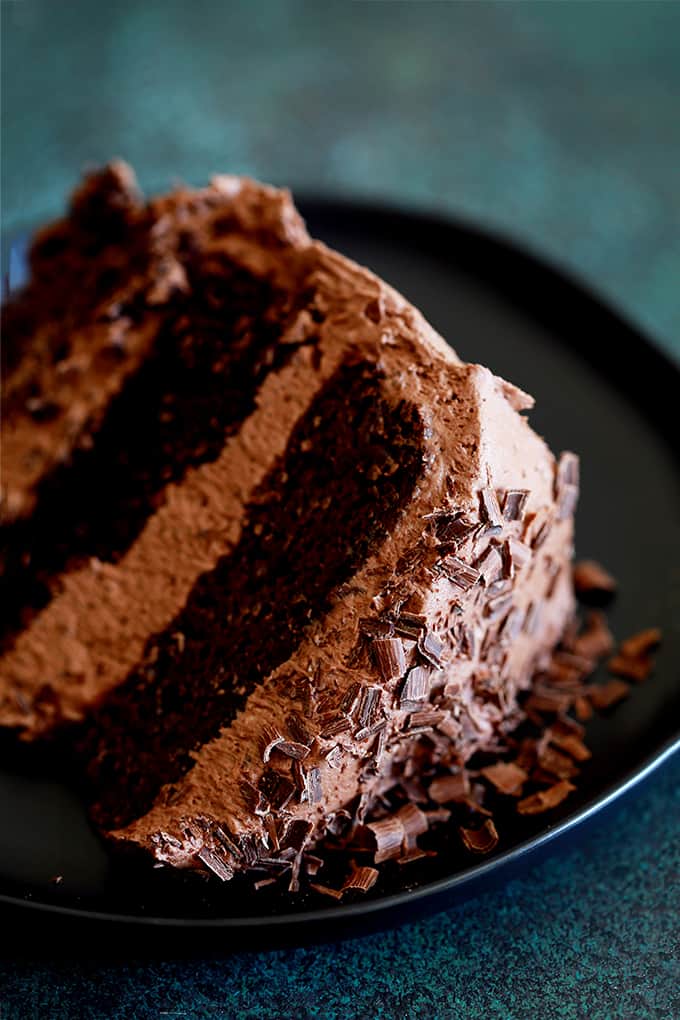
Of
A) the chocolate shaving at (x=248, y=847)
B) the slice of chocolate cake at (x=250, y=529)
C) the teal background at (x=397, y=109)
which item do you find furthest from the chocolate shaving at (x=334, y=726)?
the teal background at (x=397, y=109)

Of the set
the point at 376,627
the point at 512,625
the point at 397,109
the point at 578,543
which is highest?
the point at 397,109

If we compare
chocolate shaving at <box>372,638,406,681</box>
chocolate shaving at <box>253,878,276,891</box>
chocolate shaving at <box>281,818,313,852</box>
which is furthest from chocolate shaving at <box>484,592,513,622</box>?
chocolate shaving at <box>253,878,276,891</box>

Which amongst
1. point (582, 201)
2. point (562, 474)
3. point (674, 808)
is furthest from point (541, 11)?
point (674, 808)

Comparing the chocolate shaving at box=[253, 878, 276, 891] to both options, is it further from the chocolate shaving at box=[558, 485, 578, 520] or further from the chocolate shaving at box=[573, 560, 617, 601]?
the chocolate shaving at box=[573, 560, 617, 601]

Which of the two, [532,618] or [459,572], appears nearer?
[459,572]

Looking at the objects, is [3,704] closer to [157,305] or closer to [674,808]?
[157,305]

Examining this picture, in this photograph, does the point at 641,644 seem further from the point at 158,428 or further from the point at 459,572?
the point at 158,428

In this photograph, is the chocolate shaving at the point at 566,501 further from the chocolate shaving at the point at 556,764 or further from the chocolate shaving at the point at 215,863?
the chocolate shaving at the point at 215,863

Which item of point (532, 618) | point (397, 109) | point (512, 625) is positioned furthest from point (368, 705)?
point (397, 109)
